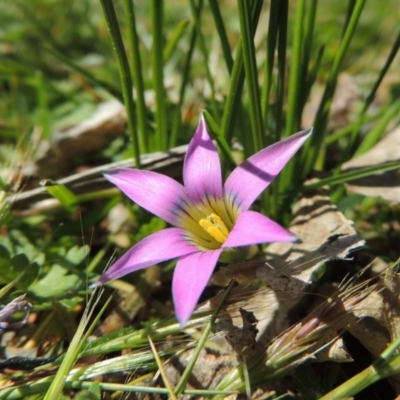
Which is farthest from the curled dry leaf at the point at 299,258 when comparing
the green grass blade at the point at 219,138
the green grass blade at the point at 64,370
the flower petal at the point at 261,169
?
the green grass blade at the point at 64,370

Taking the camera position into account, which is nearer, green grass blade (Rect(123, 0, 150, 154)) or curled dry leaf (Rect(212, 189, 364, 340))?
curled dry leaf (Rect(212, 189, 364, 340))

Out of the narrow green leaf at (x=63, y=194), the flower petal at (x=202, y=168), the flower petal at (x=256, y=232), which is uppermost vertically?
the narrow green leaf at (x=63, y=194)

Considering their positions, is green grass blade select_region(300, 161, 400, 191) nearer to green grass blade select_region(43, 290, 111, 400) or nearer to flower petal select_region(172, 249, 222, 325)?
flower petal select_region(172, 249, 222, 325)

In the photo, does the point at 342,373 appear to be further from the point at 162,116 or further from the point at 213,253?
the point at 162,116

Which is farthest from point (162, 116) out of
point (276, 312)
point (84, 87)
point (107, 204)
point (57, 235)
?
point (84, 87)

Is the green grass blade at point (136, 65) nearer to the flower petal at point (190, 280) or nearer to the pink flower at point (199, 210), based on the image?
the pink flower at point (199, 210)

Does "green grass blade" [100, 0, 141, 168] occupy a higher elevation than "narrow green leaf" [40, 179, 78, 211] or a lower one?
higher

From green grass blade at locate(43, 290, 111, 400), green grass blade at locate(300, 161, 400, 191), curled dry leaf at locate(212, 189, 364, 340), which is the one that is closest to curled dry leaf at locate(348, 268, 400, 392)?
curled dry leaf at locate(212, 189, 364, 340)

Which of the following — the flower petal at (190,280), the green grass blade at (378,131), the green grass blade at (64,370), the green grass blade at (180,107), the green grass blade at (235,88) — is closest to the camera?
the flower petal at (190,280)

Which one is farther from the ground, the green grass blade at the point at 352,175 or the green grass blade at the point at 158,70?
the green grass blade at the point at 158,70
